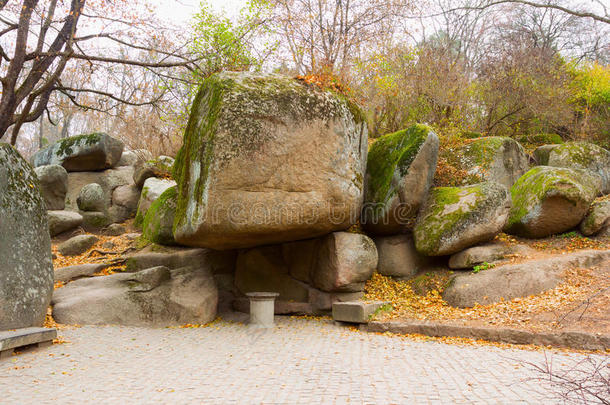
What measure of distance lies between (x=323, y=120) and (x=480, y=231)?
411cm

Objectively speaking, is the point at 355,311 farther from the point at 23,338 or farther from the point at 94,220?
the point at 94,220

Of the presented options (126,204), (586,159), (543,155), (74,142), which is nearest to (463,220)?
(586,159)

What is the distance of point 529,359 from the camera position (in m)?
5.41

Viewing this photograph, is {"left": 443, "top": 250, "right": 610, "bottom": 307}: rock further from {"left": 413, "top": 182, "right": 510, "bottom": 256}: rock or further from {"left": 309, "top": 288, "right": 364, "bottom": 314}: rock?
{"left": 309, "top": 288, "right": 364, "bottom": 314}: rock

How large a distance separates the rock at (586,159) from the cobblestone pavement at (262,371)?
8945 mm

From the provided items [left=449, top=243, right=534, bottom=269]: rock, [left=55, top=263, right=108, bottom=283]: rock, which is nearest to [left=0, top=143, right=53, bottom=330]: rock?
[left=55, top=263, right=108, bottom=283]: rock

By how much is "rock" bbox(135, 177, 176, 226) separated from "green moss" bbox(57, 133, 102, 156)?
11.9 feet

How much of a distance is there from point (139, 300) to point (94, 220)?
727cm

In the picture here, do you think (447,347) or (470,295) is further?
(470,295)

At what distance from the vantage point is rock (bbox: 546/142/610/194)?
1236 cm

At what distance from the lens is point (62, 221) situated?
13211mm

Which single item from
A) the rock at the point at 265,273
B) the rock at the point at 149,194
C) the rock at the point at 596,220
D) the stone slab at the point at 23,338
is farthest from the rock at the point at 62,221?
the rock at the point at 596,220

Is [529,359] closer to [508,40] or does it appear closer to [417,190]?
[417,190]

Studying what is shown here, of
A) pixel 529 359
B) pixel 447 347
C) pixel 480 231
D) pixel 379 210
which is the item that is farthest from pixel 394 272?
pixel 529 359
